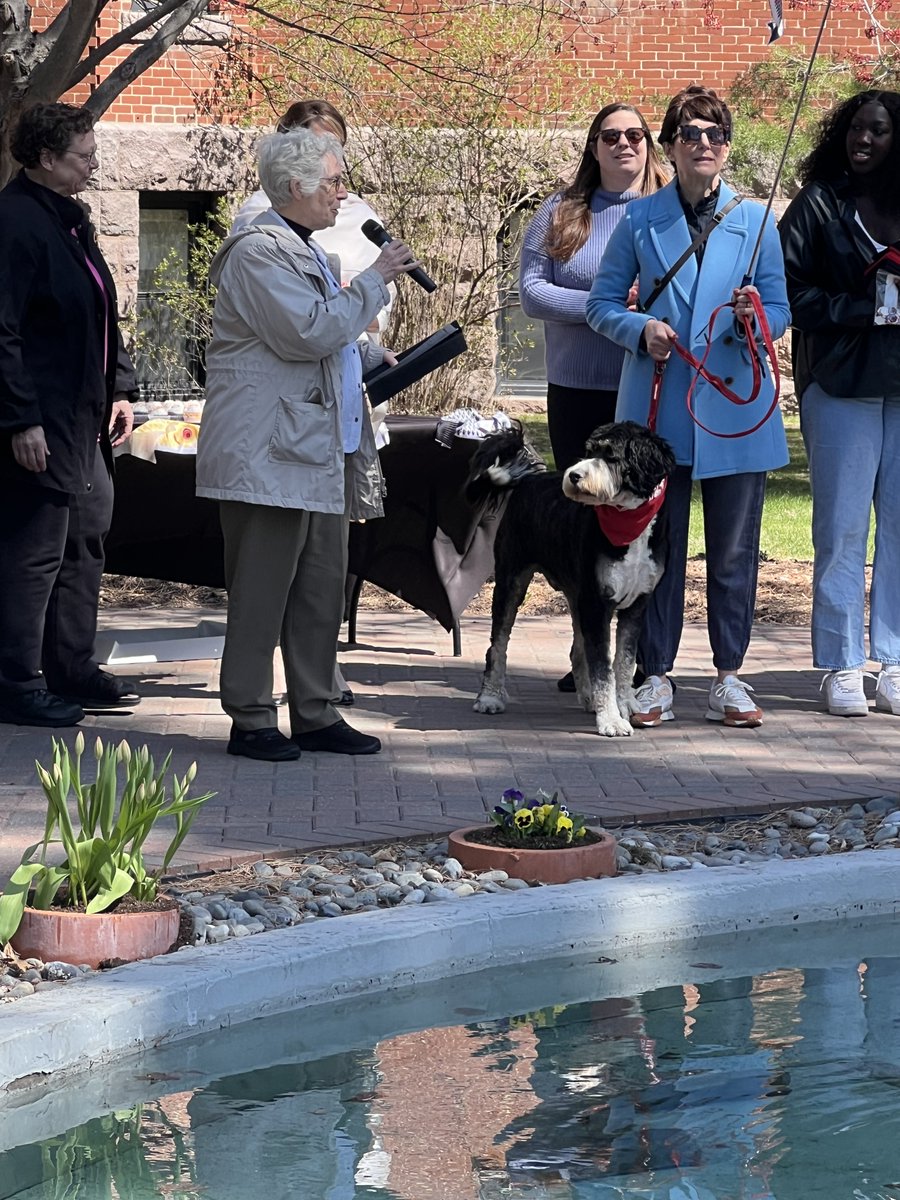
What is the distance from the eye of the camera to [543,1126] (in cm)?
343

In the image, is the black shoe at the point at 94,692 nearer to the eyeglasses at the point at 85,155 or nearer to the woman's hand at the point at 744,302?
the eyeglasses at the point at 85,155

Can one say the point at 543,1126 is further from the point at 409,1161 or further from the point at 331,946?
the point at 331,946

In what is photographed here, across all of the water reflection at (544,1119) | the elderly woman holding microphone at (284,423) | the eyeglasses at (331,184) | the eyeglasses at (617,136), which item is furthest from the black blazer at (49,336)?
the water reflection at (544,1119)

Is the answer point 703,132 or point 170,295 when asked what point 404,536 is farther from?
point 170,295

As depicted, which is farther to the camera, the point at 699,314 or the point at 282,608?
the point at 699,314

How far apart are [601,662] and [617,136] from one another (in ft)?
6.58

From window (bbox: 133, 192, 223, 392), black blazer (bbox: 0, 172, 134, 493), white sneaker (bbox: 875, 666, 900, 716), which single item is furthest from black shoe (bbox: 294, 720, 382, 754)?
window (bbox: 133, 192, 223, 392)

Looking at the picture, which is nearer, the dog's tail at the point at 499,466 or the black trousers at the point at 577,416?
the dog's tail at the point at 499,466

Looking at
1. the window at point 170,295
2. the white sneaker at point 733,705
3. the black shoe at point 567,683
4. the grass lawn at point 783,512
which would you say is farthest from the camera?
the window at point 170,295

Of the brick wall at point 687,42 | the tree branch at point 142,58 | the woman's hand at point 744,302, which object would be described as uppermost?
the brick wall at point 687,42

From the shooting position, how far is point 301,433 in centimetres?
607

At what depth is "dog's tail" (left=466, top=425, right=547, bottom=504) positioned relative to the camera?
23.8 ft

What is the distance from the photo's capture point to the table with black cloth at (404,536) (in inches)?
328

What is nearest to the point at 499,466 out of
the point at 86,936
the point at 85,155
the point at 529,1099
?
the point at 85,155
